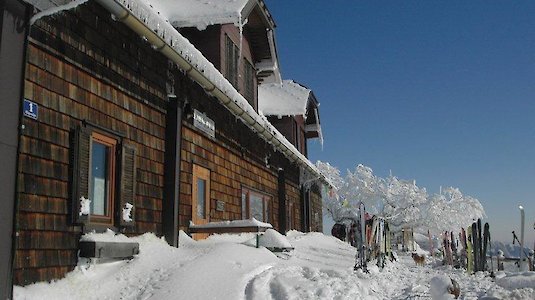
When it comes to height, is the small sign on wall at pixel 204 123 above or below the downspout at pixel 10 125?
above

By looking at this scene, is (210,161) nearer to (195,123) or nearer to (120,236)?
(195,123)

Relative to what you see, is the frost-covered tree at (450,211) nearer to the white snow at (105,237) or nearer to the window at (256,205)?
the window at (256,205)

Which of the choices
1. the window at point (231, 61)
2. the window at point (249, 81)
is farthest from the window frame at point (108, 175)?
the window at point (249, 81)

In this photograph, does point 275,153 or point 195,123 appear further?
point 275,153

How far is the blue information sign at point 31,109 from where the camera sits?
5.23m

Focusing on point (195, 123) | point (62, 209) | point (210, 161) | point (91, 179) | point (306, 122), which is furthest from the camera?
point (306, 122)

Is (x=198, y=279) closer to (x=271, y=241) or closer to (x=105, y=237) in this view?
(x=105, y=237)

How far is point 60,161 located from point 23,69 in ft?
3.63

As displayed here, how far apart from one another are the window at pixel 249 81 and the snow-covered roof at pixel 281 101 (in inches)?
190

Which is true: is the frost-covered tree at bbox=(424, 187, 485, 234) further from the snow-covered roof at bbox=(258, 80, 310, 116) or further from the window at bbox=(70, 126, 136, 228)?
the window at bbox=(70, 126, 136, 228)

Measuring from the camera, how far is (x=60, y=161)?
573 cm

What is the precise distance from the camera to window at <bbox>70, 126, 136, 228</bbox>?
19.5ft

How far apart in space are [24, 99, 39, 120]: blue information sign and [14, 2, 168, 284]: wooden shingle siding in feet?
0.15

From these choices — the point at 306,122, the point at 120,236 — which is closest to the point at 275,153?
the point at 306,122
